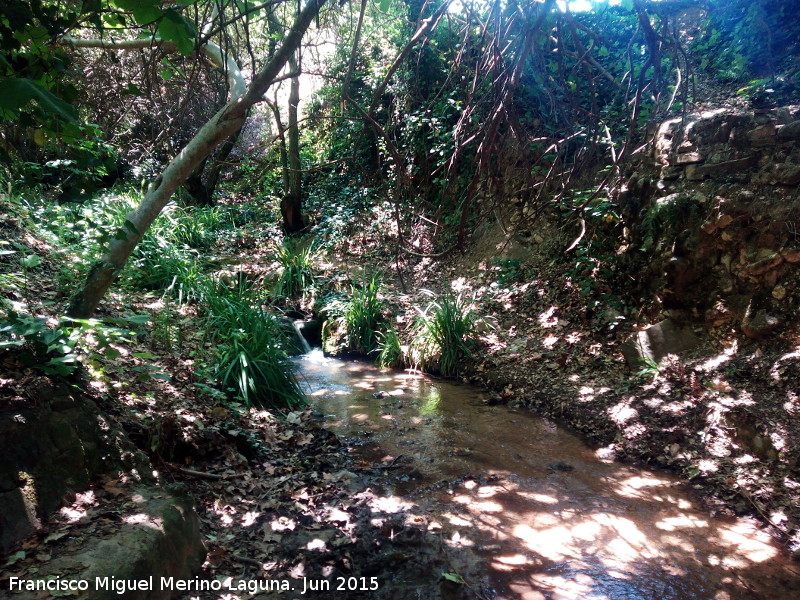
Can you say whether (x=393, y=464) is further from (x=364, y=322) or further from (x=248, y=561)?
(x=364, y=322)

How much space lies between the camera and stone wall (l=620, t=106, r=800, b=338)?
435 centimetres

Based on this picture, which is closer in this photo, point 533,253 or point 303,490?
point 303,490

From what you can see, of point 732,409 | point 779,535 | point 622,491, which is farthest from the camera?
point 732,409

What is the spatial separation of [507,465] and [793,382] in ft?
7.62

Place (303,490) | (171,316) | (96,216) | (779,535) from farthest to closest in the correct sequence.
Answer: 1. (96,216)
2. (171,316)
3. (303,490)
4. (779,535)

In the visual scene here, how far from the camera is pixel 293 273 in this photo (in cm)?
829

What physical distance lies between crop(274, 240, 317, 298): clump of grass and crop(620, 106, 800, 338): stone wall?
5061 millimetres

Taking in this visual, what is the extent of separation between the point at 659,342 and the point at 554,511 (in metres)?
2.31

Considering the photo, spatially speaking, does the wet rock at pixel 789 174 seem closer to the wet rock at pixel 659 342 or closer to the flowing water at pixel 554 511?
the wet rock at pixel 659 342

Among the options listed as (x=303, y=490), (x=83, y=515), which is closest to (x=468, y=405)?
(x=303, y=490)

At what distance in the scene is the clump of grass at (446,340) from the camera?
6.10 meters

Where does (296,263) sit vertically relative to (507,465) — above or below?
above

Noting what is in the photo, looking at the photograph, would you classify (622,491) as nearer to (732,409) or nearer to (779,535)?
(779,535)

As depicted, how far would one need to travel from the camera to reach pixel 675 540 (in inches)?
121
